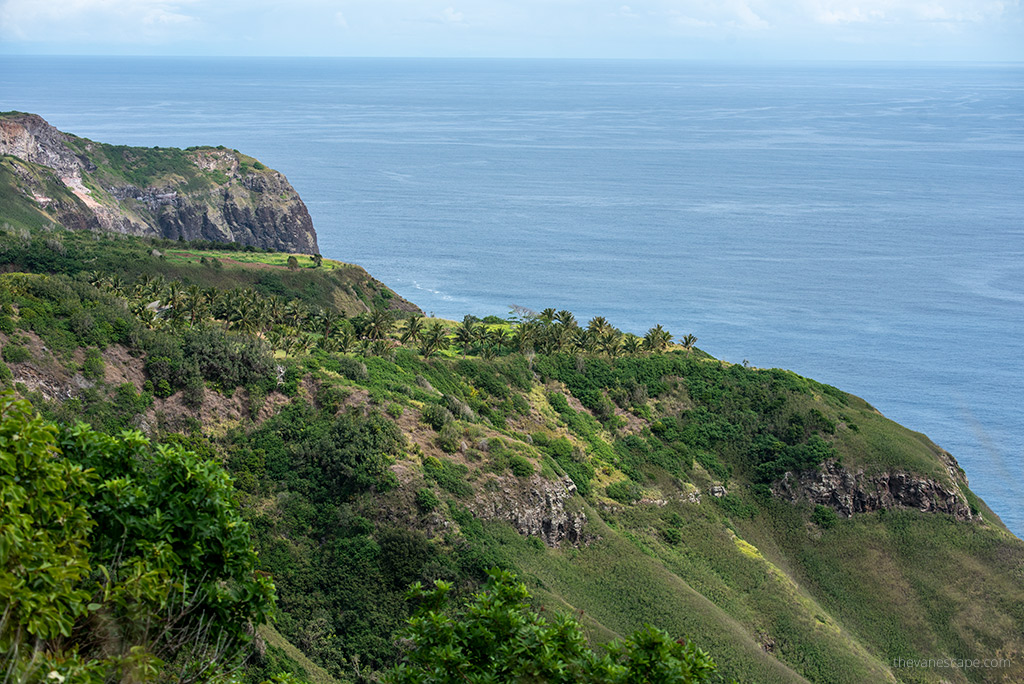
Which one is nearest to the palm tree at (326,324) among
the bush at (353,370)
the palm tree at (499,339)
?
the bush at (353,370)

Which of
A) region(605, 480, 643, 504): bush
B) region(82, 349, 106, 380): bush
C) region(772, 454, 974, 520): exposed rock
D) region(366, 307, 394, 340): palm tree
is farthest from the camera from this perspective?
region(366, 307, 394, 340): palm tree

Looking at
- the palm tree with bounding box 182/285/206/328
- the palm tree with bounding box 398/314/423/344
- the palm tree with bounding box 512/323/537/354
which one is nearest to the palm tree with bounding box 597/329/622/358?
the palm tree with bounding box 512/323/537/354

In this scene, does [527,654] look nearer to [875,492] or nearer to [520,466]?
[520,466]

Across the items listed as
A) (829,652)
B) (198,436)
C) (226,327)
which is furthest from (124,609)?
(226,327)

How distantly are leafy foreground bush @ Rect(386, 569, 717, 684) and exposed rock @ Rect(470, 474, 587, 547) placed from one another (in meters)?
37.0

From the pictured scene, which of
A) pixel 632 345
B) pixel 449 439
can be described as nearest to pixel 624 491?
pixel 449 439

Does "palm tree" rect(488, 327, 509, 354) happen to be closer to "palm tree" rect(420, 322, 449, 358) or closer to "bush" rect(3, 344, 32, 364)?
"palm tree" rect(420, 322, 449, 358)

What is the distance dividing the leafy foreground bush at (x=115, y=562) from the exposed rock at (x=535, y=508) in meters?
41.2

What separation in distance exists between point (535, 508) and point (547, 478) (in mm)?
3488

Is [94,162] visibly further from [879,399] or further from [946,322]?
[946,322]

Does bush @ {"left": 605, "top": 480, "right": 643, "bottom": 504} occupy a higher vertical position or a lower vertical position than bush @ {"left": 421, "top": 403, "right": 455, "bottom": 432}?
lower

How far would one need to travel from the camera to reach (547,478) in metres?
69.1

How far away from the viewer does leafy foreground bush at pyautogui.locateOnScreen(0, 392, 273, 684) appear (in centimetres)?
1766

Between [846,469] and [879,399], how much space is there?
186ft
